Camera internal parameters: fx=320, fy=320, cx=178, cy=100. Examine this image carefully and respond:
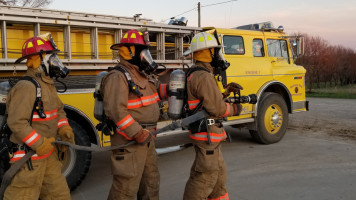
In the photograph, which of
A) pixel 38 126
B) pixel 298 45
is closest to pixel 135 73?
pixel 38 126

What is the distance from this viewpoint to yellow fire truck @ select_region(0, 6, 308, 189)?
423 centimetres

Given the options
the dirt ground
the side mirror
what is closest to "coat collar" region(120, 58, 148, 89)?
the side mirror

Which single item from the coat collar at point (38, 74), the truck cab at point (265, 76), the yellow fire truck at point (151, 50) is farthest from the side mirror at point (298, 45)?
the coat collar at point (38, 74)

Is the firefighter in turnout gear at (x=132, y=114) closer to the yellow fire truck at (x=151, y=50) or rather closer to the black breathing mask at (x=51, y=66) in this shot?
the black breathing mask at (x=51, y=66)

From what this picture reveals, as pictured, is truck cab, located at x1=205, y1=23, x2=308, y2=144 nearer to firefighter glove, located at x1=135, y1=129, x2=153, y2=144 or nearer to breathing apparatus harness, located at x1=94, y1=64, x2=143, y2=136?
breathing apparatus harness, located at x1=94, y1=64, x2=143, y2=136

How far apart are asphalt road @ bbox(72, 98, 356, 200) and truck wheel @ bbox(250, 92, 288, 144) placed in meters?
0.19

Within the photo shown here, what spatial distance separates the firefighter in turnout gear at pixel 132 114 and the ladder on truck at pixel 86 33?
60.4 inches

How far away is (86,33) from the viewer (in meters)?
4.77

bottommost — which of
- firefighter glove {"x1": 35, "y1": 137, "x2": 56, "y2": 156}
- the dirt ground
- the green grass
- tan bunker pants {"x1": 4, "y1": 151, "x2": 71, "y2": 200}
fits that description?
the dirt ground

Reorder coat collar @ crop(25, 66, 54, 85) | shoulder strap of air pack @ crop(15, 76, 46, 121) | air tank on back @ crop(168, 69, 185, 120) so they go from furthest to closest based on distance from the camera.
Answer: air tank on back @ crop(168, 69, 185, 120) → coat collar @ crop(25, 66, 54, 85) → shoulder strap of air pack @ crop(15, 76, 46, 121)

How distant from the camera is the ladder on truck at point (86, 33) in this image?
158 inches

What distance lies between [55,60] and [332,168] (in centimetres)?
438

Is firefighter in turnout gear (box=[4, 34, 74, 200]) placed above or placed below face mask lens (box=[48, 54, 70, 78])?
below

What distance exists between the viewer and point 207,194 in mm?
3160
